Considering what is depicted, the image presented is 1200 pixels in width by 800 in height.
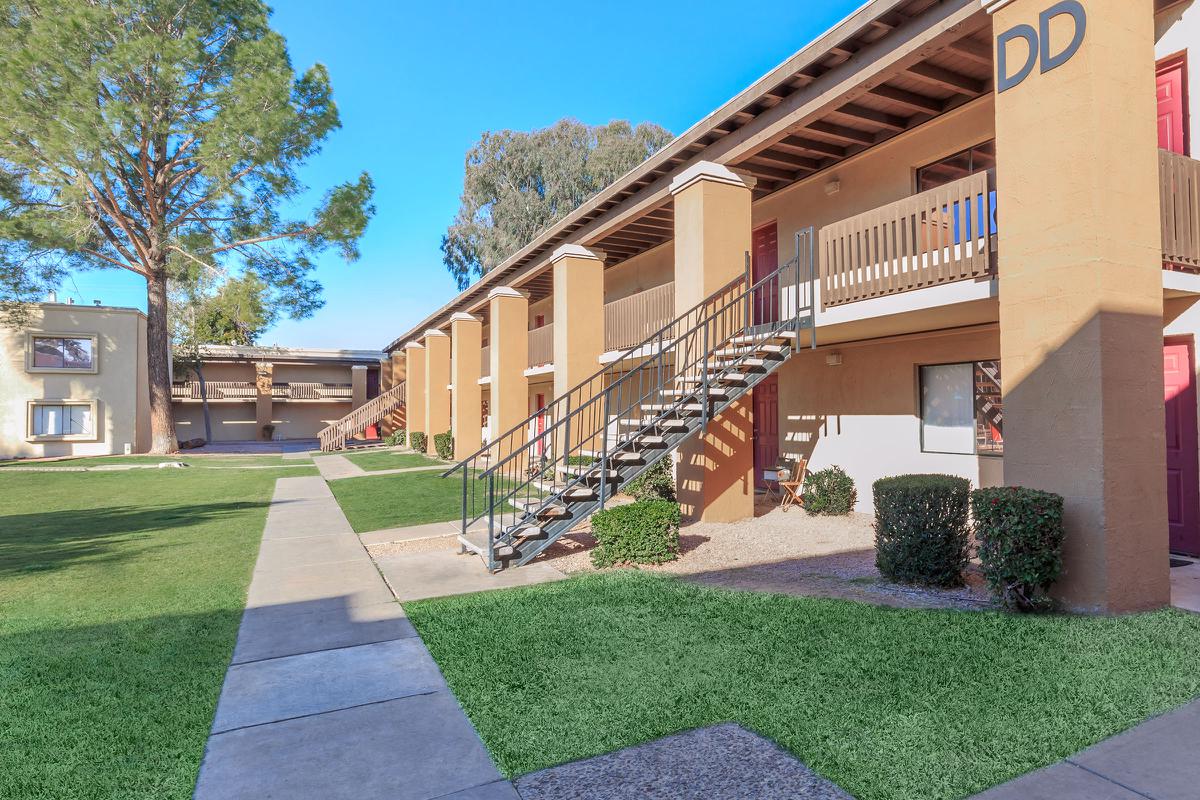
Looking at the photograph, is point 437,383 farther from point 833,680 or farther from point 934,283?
point 833,680

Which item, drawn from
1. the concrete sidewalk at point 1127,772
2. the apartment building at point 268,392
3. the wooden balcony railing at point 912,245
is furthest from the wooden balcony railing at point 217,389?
the concrete sidewalk at point 1127,772

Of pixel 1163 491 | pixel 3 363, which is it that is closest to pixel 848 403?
pixel 1163 491

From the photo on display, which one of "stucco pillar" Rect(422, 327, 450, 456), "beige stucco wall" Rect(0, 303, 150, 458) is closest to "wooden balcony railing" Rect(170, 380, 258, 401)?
"beige stucco wall" Rect(0, 303, 150, 458)

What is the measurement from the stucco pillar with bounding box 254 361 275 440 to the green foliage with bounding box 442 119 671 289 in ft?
48.7

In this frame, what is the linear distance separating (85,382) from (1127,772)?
33.0m

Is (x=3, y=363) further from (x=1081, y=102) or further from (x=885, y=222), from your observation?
(x=1081, y=102)

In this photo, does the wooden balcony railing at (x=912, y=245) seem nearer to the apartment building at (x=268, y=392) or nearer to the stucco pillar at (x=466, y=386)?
the stucco pillar at (x=466, y=386)

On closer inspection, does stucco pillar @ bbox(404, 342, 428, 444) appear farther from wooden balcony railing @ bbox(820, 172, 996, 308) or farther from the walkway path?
wooden balcony railing @ bbox(820, 172, 996, 308)

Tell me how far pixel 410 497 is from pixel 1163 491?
12.0 meters

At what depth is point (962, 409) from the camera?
9219 mm

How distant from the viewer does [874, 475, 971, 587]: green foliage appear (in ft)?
19.6

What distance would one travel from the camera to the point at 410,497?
13.6 meters

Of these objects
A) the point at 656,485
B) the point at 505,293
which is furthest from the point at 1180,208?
the point at 505,293

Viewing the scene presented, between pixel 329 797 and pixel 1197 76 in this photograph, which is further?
pixel 1197 76
